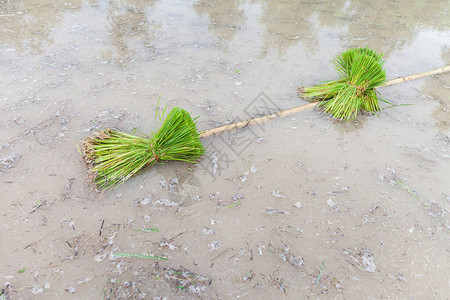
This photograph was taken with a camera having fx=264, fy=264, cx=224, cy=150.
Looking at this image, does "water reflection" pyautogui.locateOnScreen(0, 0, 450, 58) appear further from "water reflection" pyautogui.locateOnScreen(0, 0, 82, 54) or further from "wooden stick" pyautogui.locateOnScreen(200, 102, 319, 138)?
"wooden stick" pyautogui.locateOnScreen(200, 102, 319, 138)

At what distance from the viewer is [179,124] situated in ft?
5.46

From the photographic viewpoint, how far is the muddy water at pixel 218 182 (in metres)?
1.29

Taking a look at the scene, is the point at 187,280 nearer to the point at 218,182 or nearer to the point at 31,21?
the point at 218,182

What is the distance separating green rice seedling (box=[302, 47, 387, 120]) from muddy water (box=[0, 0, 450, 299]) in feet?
0.42

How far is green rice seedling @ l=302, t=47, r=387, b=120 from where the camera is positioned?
221 cm

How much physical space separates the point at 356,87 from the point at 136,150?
1.88 meters

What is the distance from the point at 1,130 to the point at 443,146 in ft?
11.0

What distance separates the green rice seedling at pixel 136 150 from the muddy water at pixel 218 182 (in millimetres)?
88

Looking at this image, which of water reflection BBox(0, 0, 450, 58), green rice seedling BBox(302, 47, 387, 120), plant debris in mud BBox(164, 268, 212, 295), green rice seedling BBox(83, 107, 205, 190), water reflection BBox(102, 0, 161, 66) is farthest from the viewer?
water reflection BBox(0, 0, 450, 58)

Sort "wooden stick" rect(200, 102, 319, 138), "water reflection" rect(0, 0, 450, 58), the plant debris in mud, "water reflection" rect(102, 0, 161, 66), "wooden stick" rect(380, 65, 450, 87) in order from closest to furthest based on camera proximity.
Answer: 1. the plant debris in mud
2. "wooden stick" rect(200, 102, 319, 138)
3. "wooden stick" rect(380, 65, 450, 87)
4. "water reflection" rect(102, 0, 161, 66)
5. "water reflection" rect(0, 0, 450, 58)

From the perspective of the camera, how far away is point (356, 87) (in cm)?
228

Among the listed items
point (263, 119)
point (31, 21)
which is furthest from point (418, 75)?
point (31, 21)

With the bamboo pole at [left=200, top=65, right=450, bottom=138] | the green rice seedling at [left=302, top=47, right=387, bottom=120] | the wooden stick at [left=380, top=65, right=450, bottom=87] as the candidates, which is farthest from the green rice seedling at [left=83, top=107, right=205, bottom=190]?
the wooden stick at [left=380, top=65, right=450, bottom=87]

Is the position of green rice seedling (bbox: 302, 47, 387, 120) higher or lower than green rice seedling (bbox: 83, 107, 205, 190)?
higher
